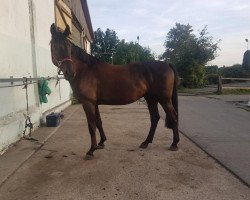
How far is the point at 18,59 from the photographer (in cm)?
708

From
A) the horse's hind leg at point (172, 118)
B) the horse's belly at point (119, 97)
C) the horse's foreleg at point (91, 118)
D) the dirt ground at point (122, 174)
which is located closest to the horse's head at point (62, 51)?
the horse's foreleg at point (91, 118)

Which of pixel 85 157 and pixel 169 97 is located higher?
pixel 169 97

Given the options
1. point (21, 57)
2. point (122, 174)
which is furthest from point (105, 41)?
point (122, 174)

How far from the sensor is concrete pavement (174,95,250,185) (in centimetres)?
547

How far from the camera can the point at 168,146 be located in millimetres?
6656

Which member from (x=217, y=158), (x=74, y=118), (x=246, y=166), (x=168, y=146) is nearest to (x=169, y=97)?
(x=168, y=146)

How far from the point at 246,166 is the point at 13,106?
13.9 feet

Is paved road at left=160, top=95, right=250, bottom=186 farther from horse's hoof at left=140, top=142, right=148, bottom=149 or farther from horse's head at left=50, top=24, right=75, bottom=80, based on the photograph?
horse's head at left=50, top=24, right=75, bottom=80

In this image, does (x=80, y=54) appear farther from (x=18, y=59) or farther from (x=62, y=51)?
(x=18, y=59)

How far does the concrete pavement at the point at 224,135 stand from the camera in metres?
5.47

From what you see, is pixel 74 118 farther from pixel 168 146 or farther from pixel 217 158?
pixel 217 158

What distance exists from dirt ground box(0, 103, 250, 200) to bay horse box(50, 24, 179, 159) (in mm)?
364

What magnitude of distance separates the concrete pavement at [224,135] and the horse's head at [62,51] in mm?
2827

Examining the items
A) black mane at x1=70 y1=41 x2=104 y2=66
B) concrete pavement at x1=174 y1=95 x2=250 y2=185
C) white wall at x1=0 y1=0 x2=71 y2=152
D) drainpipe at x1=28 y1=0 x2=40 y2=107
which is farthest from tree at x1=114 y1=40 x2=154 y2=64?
black mane at x1=70 y1=41 x2=104 y2=66
